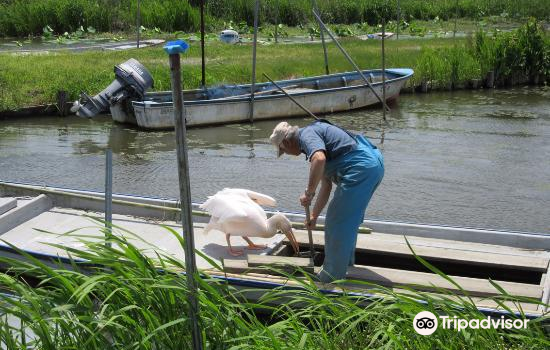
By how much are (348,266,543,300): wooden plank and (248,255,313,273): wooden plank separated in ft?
1.27

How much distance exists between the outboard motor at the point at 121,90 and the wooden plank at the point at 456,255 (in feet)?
35.9

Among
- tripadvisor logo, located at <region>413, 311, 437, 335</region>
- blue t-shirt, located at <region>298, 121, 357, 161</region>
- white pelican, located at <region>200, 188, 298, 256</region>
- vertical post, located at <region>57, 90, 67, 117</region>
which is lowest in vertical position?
vertical post, located at <region>57, 90, 67, 117</region>

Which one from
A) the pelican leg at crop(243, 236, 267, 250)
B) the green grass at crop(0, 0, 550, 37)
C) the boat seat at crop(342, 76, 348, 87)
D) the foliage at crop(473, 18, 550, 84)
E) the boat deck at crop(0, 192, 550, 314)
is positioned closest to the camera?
the boat deck at crop(0, 192, 550, 314)

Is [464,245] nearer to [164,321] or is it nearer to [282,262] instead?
[282,262]

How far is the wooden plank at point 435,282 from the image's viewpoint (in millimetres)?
6215

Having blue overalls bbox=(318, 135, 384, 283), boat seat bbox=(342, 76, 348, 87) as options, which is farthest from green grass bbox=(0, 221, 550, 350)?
boat seat bbox=(342, 76, 348, 87)

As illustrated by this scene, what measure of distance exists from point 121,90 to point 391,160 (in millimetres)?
6484

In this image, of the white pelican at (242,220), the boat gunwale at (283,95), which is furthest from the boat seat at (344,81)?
the white pelican at (242,220)

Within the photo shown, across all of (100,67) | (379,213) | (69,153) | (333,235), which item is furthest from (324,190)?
(100,67)

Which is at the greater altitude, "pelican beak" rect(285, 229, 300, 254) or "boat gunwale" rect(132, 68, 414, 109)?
"pelican beak" rect(285, 229, 300, 254)

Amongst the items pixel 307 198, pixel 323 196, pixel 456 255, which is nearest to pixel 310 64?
pixel 456 255

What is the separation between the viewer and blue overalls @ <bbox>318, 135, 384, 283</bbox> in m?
6.12

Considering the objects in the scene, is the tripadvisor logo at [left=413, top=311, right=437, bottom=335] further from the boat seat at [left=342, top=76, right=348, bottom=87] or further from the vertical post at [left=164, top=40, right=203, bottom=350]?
the boat seat at [left=342, top=76, right=348, bottom=87]

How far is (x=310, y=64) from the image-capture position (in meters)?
23.7
